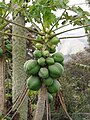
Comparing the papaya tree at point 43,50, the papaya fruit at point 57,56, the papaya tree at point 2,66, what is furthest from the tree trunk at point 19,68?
the papaya fruit at point 57,56

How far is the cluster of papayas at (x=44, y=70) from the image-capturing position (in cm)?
159

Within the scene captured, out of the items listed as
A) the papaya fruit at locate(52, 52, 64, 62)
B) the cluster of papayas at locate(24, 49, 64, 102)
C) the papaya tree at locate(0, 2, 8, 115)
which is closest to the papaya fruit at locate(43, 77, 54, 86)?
the cluster of papayas at locate(24, 49, 64, 102)

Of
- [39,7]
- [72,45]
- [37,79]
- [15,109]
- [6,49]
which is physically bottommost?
[15,109]

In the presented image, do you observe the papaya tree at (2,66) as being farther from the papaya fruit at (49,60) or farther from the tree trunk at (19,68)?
the papaya fruit at (49,60)

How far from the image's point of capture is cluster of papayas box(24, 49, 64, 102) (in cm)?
159

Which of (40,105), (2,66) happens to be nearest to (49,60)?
(40,105)

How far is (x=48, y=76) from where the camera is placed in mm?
1614

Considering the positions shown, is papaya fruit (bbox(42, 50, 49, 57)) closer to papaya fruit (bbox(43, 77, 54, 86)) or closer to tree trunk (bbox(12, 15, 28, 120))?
papaya fruit (bbox(43, 77, 54, 86))

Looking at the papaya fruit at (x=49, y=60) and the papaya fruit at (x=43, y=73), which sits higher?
the papaya fruit at (x=49, y=60)

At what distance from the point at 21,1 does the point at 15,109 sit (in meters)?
0.55

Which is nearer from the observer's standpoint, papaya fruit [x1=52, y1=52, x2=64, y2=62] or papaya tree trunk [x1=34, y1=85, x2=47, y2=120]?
papaya tree trunk [x1=34, y1=85, x2=47, y2=120]

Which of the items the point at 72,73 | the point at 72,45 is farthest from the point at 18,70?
the point at 72,45

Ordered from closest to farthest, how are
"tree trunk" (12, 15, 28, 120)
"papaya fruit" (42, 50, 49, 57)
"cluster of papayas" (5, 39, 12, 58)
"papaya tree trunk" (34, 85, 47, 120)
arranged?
1. "papaya tree trunk" (34, 85, 47, 120)
2. "papaya fruit" (42, 50, 49, 57)
3. "tree trunk" (12, 15, 28, 120)
4. "cluster of papayas" (5, 39, 12, 58)

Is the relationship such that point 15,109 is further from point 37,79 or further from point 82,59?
point 82,59
